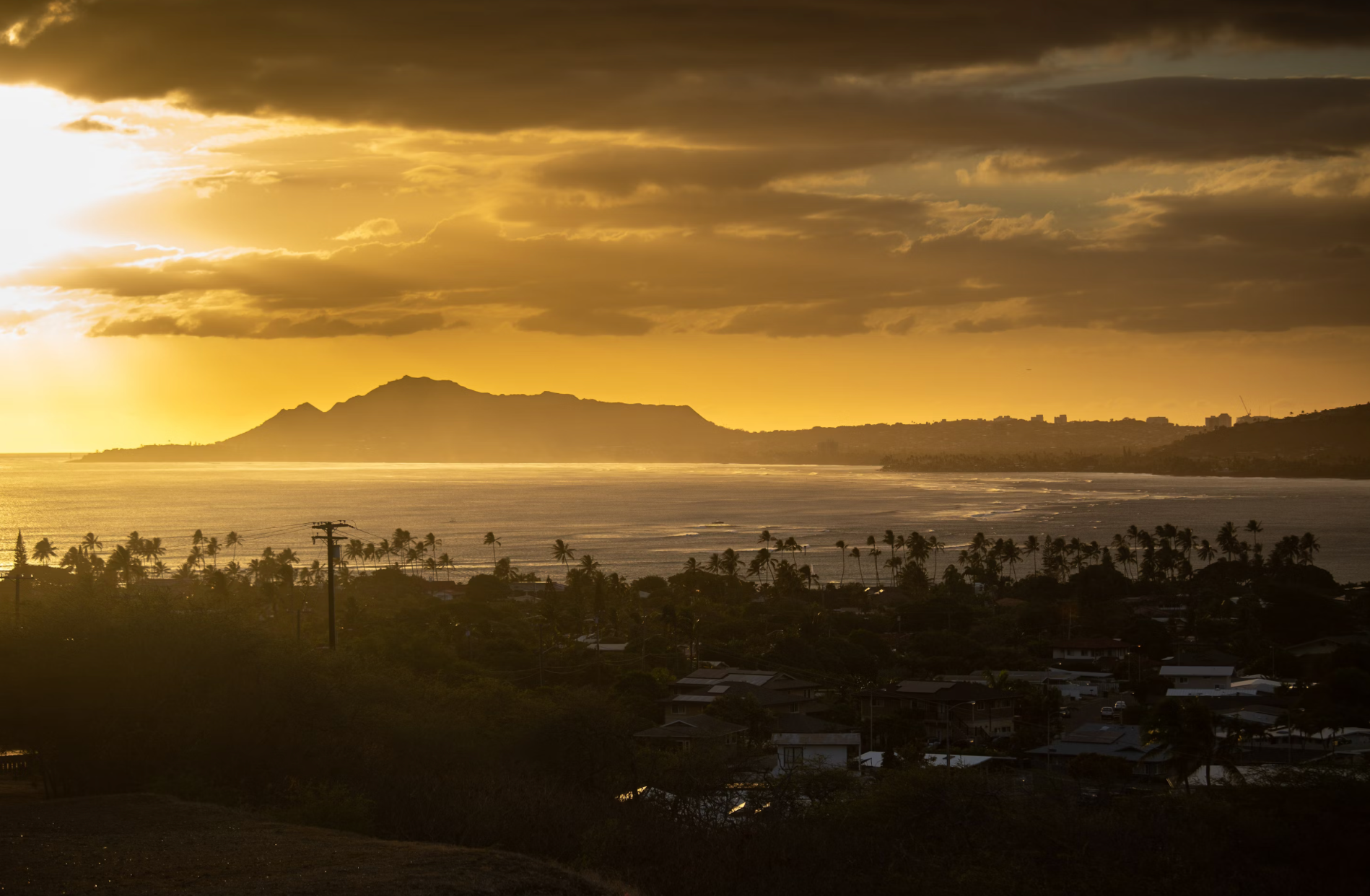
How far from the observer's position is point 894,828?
1941 cm

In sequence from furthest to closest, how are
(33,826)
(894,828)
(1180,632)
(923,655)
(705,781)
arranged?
(1180,632) → (923,655) → (705,781) → (894,828) → (33,826)

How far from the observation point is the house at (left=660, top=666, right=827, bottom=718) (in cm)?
3953

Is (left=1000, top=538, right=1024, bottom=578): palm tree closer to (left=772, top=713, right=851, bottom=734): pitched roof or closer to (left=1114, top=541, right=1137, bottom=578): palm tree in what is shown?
(left=1114, top=541, right=1137, bottom=578): palm tree

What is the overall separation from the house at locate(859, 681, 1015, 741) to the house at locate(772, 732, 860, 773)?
4927mm

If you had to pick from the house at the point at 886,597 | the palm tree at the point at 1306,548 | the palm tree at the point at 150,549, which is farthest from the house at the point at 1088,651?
the palm tree at the point at 150,549

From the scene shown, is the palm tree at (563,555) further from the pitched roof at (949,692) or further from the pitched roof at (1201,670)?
the pitched roof at (949,692)

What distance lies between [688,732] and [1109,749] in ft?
39.3

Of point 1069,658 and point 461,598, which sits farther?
point 461,598

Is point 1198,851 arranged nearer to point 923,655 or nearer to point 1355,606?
point 923,655

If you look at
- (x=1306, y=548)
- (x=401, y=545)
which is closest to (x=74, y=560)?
(x=401, y=545)

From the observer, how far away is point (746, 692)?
3869 centimetres

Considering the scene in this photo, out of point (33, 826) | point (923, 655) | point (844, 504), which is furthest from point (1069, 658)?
point (844, 504)

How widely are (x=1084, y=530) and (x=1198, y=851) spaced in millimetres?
114526

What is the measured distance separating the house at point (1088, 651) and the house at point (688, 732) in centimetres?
2762
